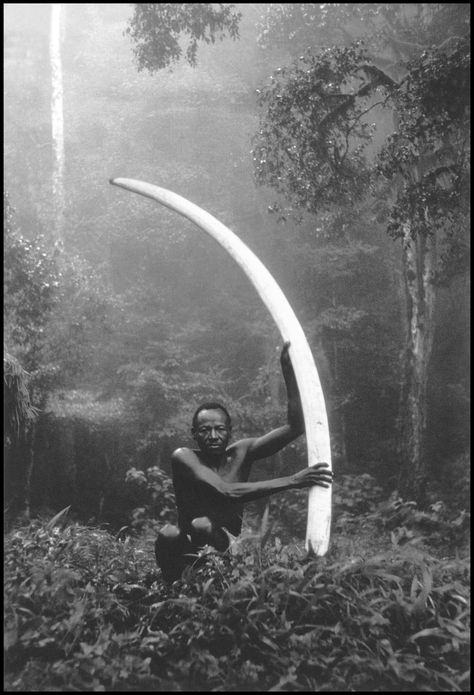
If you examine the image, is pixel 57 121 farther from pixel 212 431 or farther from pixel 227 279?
pixel 212 431

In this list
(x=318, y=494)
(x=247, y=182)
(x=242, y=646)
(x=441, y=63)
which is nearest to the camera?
(x=242, y=646)

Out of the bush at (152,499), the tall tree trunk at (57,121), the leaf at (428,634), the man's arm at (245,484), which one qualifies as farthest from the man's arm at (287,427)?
the tall tree trunk at (57,121)

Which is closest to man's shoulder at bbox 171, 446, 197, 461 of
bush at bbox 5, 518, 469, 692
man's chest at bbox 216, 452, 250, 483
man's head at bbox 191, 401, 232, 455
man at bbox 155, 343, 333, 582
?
man at bbox 155, 343, 333, 582

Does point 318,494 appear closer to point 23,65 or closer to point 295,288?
point 295,288

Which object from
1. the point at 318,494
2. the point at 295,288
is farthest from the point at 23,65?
the point at 318,494


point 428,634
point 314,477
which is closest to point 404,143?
point 314,477

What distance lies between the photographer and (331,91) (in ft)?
24.5

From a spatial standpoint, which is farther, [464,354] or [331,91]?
[464,354]

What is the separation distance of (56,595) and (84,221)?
10.1 m

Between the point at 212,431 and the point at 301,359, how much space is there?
941mm

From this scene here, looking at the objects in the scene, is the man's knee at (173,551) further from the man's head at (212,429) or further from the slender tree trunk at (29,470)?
the slender tree trunk at (29,470)

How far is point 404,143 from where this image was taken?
7340 mm

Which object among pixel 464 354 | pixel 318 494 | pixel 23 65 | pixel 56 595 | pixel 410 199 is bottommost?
pixel 56 595

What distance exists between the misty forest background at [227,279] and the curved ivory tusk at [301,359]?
26.3 inches
